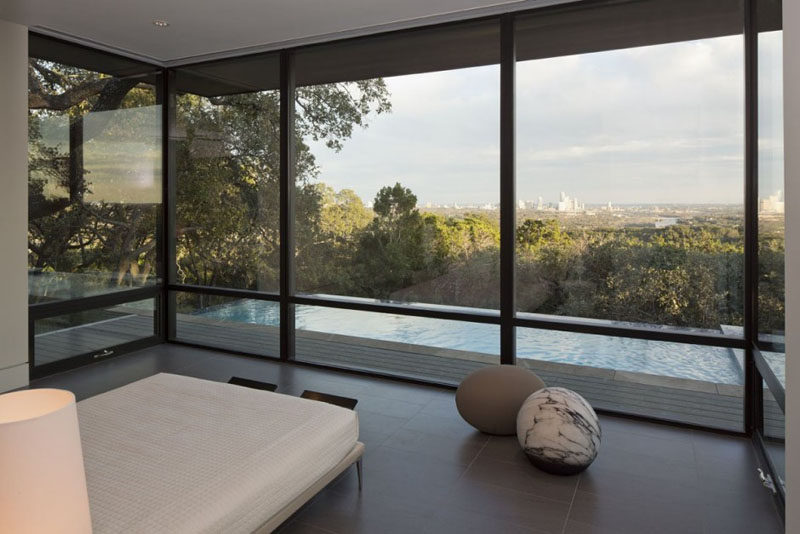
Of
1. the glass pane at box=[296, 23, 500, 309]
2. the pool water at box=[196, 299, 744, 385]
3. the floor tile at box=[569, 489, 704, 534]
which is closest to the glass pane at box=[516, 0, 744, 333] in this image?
the pool water at box=[196, 299, 744, 385]

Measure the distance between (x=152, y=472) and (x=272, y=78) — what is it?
12.8ft

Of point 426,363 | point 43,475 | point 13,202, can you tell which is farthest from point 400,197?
point 43,475

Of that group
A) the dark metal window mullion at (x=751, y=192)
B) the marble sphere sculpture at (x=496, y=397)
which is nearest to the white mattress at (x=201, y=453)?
the marble sphere sculpture at (x=496, y=397)

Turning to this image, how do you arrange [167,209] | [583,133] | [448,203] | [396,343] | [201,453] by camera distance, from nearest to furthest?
[201,453] → [583,133] → [448,203] → [396,343] → [167,209]

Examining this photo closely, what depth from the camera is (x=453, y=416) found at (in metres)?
3.70

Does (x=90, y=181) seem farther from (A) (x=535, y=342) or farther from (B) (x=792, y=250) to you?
(B) (x=792, y=250)

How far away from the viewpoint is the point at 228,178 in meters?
5.28

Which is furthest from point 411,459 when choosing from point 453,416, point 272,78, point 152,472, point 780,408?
A: point 272,78

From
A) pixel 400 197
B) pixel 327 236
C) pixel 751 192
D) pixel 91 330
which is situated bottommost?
pixel 91 330

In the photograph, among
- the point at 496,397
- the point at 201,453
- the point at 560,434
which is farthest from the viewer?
the point at 496,397

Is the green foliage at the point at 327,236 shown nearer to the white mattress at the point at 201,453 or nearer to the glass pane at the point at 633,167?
the glass pane at the point at 633,167

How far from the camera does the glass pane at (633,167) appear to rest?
343 centimetres

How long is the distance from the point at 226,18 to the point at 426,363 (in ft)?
10.3

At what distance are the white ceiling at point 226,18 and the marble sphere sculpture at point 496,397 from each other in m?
2.61
